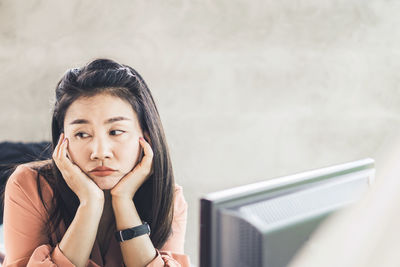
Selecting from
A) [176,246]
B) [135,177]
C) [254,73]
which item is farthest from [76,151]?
[254,73]

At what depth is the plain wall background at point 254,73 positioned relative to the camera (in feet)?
6.97

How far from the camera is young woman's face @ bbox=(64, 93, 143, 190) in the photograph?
109 cm

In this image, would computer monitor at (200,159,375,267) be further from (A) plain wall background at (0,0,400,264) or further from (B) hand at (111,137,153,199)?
(A) plain wall background at (0,0,400,264)

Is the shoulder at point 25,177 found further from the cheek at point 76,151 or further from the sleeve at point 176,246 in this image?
the sleeve at point 176,246

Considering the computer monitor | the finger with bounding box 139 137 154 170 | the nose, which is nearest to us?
the computer monitor

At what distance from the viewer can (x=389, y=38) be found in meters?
2.13

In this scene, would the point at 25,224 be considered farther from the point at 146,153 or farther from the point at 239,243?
the point at 239,243

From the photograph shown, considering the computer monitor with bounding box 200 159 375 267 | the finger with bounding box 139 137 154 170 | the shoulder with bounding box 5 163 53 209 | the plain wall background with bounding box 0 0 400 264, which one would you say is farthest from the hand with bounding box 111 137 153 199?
the plain wall background with bounding box 0 0 400 264

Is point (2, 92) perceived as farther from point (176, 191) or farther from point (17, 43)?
point (176, 191)

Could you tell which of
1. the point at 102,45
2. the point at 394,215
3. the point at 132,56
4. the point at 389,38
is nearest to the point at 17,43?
the point at 102,45

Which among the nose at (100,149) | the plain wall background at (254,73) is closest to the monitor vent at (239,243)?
the nose at (100,149)

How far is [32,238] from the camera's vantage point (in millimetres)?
1128

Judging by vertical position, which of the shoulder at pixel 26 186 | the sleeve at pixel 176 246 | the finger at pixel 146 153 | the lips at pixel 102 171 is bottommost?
the sleeve at pixel 176 246

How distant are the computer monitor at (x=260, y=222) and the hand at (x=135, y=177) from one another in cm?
63
